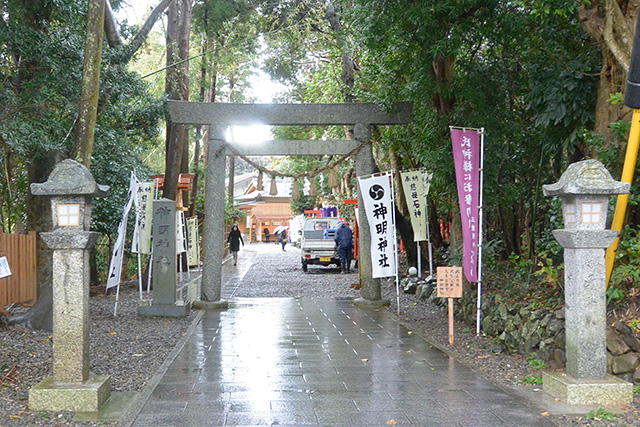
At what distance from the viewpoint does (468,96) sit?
9.84 m

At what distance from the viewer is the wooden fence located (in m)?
9.43

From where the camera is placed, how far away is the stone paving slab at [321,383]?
5.10 meters

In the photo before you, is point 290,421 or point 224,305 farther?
point 224,305

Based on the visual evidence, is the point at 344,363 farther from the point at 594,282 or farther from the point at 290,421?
the point at 594,282

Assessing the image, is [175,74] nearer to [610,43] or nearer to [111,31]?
[111,31]

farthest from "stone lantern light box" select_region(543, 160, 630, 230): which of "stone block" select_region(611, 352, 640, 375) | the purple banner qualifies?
the purple banner

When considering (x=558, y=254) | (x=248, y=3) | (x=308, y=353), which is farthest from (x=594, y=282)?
(x=248, y=3)

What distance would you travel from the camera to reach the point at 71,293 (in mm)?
5496

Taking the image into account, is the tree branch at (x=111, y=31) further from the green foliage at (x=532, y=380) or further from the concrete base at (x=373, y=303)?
the green foliage at (x=532, y=380)

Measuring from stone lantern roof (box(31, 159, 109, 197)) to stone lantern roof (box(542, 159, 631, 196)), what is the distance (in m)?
4.71

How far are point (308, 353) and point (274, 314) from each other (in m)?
3.64

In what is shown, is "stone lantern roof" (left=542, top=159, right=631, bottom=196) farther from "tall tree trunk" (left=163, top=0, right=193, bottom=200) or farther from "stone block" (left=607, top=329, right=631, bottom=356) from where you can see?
"tall tree trunk" (left=163, top=0, right=193, bottom=200)

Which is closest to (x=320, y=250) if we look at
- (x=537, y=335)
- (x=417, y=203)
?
(x=417, y=203)

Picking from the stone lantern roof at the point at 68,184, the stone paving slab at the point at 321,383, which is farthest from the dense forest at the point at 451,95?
the stone lantern roof at the point at 68,184
